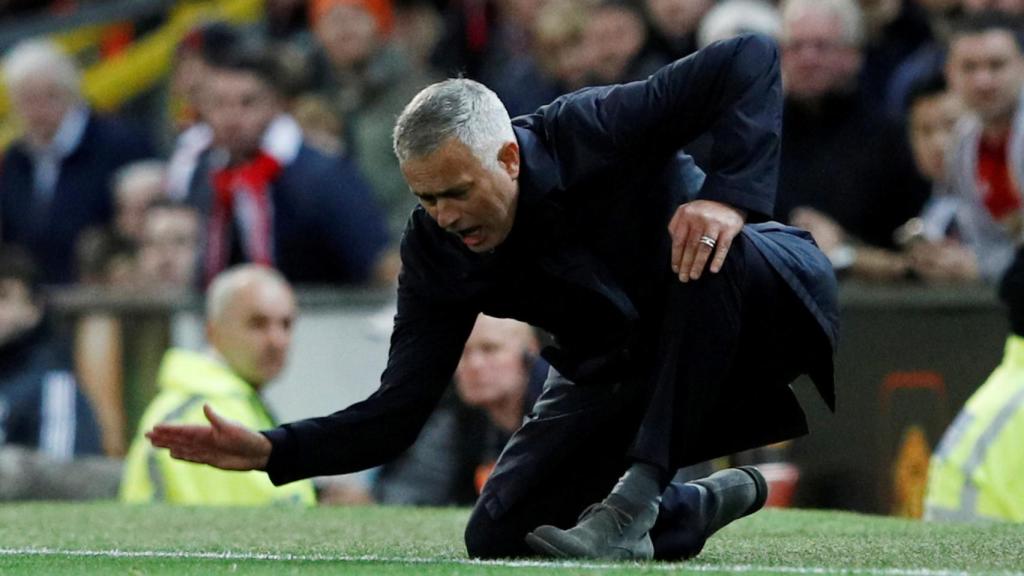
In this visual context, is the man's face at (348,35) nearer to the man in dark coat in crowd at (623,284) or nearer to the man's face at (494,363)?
the man's face at (494,363)

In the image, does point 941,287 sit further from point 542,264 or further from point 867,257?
point 542,264

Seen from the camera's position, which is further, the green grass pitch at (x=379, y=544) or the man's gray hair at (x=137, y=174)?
the man's gray hair at (x=137, y=174)

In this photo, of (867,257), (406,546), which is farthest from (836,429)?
(406,546)

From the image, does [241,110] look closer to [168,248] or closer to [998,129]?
[168,248]

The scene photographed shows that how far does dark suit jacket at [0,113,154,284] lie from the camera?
12.7 metres

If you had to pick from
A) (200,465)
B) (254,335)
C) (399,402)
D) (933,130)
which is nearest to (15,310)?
(254,335)

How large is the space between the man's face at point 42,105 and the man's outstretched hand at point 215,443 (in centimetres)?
724

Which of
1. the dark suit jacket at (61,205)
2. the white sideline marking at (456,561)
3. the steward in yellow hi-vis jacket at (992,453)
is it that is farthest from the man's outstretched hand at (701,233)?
the dark suit jacket at (61,205)

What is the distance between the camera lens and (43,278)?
12.7 metres

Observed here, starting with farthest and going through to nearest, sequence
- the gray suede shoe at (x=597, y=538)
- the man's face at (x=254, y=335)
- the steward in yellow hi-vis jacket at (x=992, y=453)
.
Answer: the man's face at (x=254, y=335)
the steward in yellow hi-vis jacket at (x=992, y=453)
the gray suede shoe at (x=597, y=538)

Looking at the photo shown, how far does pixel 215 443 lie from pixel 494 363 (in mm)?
3849

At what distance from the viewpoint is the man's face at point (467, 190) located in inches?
217

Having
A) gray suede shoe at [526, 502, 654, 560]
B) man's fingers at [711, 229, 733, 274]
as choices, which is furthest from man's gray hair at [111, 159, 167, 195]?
man's fingers at [711, 229, 733, 274]

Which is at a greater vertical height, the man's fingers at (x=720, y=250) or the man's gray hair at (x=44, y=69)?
the man's fingers at (x=720, y=250)
